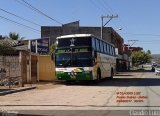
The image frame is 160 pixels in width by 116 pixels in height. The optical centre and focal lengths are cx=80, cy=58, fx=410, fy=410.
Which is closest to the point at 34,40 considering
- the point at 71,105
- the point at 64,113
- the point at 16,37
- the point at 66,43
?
the point at 66,43

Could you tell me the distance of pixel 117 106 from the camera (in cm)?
1625

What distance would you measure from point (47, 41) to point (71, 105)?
26.8 meters

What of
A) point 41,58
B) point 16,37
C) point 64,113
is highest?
point 16,37

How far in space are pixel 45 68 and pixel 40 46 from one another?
16.9 feet

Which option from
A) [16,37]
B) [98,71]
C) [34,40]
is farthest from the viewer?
[16,37]

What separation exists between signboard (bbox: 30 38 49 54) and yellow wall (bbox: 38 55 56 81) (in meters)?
2.08

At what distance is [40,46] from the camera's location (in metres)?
41.2

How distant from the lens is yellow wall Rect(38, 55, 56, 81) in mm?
36469

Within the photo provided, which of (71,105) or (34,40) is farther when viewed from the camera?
(34,40)

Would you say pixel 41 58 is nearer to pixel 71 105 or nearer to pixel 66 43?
pixel 66 43

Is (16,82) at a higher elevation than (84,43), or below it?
below

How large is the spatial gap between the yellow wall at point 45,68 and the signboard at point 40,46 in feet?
6.82

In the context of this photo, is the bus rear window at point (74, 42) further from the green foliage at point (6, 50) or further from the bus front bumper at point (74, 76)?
the green foliage at point (6, 50)

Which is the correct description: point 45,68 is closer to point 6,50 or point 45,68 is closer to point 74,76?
point 6,50
